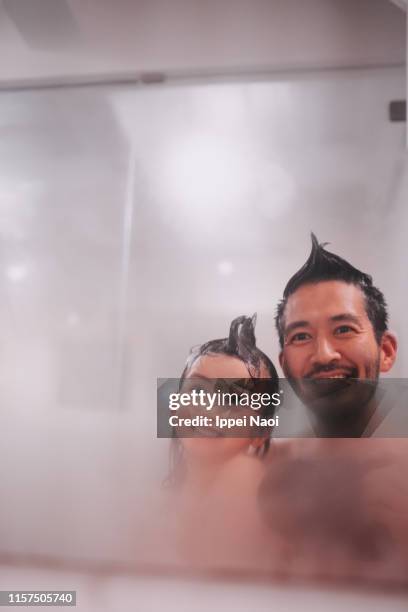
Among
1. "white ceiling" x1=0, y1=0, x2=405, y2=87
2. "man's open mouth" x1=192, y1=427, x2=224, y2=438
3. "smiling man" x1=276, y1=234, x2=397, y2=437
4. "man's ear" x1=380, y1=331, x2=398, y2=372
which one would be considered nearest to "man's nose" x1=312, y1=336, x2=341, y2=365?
"smiling man" x1=276, y1=234, x2=397, y2=437

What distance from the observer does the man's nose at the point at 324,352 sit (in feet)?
4.82

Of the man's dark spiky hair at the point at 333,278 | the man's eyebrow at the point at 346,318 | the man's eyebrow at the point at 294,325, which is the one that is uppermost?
the man's dark spiky hair at the point at 333,278

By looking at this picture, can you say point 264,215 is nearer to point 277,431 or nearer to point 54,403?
point 277,431

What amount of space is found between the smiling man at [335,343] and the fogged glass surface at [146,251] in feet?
0.12

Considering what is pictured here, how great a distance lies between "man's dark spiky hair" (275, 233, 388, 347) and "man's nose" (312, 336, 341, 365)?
90mm

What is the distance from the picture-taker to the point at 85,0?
5.50ft

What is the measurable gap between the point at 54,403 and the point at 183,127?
0.83m

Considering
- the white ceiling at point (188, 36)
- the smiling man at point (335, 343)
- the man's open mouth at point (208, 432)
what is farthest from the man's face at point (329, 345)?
the white ceiling at point (188, 36)

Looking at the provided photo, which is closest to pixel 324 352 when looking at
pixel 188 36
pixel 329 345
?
pixel 329 345

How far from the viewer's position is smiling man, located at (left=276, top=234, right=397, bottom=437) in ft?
4.79

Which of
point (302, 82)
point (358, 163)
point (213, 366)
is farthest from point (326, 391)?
point (302, 82)

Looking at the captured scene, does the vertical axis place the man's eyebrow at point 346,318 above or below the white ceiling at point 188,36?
below

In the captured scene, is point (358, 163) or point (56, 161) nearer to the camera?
point (358, 163)

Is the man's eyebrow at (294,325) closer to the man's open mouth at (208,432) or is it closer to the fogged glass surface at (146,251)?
the fogged glass surface at (146,251)
